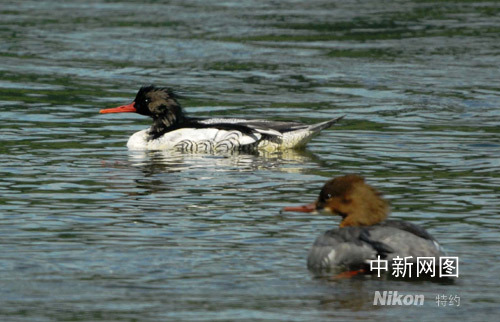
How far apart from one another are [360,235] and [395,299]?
34.4 inches

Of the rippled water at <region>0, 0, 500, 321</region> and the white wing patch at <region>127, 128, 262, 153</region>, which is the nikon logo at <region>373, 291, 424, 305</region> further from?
the white wing patch at <region>127, 128, 262, 153</region>

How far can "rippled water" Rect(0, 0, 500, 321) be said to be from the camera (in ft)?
32.9

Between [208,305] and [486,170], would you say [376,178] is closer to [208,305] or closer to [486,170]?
[486,170]

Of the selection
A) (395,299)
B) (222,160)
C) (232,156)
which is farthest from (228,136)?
(395,299)

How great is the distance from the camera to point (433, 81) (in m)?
24.3

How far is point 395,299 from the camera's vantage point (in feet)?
32.1

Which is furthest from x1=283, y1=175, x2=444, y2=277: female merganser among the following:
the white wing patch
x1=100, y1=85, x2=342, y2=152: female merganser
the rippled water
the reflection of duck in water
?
the white wing patch

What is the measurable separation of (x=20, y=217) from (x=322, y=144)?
687 cm

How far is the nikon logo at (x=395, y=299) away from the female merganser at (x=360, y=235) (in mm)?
409

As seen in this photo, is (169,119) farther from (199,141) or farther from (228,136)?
(228,136)

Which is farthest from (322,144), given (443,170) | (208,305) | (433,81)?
(208,305)

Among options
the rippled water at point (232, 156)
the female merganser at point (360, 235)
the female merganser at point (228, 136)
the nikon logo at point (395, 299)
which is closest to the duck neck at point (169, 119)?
the female merganser at point (228, 136)

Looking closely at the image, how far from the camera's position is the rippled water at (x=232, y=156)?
32.9 ft

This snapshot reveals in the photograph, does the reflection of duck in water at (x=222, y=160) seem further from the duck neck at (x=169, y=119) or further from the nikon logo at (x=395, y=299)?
the nikon logo at (x=395, y=299)
